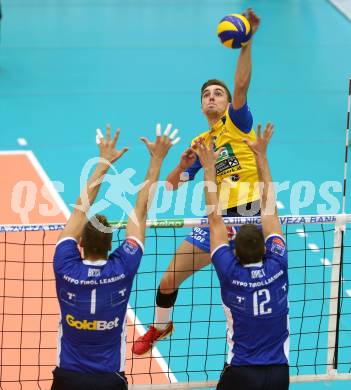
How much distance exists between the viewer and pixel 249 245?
678 cm

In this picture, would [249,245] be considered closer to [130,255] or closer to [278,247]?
[278,247]

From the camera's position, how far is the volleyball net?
8.65 m

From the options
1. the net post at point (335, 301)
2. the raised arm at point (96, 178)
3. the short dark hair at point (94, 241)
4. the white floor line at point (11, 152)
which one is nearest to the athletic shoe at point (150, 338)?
the net post at point (335, 301)

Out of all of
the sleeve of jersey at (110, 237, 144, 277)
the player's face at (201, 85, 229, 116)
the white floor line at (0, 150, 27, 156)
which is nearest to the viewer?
the sleeve of jersey at (110, 237, 144, 277)

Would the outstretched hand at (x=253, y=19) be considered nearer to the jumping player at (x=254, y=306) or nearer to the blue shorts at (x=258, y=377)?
the jumping player at (x=254, y=306)

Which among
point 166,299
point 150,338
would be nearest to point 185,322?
point 150,338

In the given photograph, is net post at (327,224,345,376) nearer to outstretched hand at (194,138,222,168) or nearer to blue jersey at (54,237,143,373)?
outstretched hand at (194,138,222,168)

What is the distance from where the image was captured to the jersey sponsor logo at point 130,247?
6.79 m

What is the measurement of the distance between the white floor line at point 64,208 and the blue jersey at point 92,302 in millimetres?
2420

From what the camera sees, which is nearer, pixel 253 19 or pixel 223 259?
pixel 223 259

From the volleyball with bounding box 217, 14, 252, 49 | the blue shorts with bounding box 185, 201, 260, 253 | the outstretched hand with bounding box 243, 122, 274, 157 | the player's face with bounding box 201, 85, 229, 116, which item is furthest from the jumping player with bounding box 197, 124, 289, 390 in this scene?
the player's face with bounding box 201, 85, 229, 116

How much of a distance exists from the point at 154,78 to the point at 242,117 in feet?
29.8

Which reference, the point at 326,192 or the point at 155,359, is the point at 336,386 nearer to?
the point at 155,359

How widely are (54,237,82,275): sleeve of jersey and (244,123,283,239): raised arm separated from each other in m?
1.54
